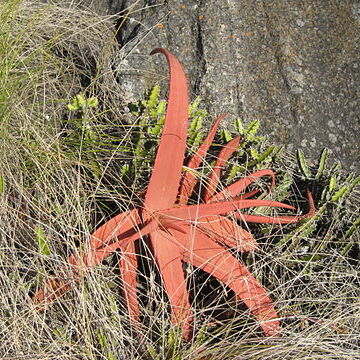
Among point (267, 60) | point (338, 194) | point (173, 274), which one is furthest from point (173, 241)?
point (267, 60)

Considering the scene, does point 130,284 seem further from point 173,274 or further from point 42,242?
point 42,242

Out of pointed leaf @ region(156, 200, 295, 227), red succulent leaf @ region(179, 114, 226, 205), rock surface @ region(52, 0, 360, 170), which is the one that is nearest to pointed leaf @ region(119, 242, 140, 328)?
pointed leaf @ region(156, 200, 295, 227)

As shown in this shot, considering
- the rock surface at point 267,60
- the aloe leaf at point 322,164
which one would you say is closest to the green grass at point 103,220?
the aloe leaf at point 322,164

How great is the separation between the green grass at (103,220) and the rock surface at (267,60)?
11 centimetres

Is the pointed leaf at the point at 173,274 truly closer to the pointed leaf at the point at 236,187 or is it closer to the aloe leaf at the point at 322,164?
the pointed leaf at the point at 236,187

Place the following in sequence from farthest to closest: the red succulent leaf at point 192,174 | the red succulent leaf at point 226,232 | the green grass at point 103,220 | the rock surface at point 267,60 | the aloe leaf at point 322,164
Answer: the rock surface at point 267,60
the aloe leaf at point 322,164
the red succulent leaf at point 192,174
the red succulent leaf at point 226,232
the green grass at point 103,220

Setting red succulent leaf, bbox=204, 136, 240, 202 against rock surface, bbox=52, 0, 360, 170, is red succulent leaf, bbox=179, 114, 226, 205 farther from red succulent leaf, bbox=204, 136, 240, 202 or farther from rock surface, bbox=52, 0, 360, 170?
rock surface, bbox=52, 0, 360, 170

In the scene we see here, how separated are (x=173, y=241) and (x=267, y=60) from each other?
89 centimetres

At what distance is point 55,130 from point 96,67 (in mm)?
407

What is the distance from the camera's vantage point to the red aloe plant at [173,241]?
1.51 meters

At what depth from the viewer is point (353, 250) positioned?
1820 millimetres

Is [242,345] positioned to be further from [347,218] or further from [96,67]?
[96,67]

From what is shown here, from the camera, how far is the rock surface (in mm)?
2057

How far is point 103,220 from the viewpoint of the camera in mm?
1750
